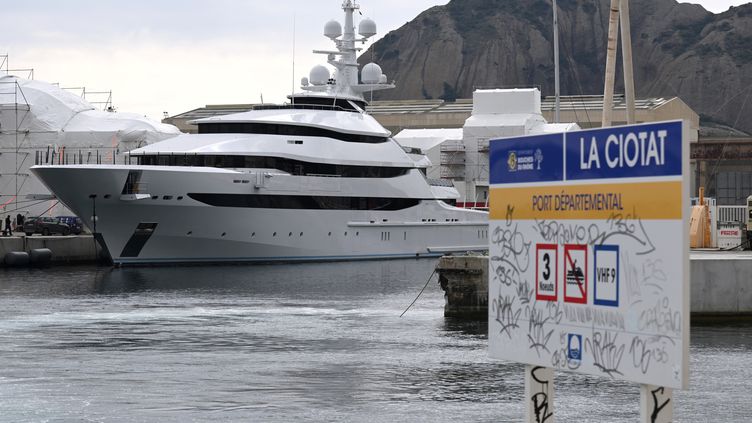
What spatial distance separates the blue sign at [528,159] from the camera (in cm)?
809

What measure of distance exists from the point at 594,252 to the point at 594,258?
4cm

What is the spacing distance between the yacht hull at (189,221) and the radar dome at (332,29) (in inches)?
513

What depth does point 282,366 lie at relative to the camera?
21.0 metres

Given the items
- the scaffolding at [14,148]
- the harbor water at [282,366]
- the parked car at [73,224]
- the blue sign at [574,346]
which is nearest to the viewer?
the blue sign at [574,346]

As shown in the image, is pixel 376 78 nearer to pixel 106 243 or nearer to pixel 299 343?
pixel 106 243

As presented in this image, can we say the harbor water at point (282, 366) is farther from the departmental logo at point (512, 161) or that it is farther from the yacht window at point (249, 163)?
the yacht window at point (249, 163)

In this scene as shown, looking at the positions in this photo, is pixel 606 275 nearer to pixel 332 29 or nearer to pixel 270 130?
pixel 270 130

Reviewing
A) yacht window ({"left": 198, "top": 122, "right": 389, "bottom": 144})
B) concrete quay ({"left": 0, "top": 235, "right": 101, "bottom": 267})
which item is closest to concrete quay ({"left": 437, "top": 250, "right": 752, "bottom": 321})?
yacht window ({"left": 198, "top": 122, "right": 389, "bottom": 144})

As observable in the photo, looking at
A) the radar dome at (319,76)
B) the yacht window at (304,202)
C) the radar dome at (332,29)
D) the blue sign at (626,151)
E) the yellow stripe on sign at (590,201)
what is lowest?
the yellow stripe on sign at (590,201)

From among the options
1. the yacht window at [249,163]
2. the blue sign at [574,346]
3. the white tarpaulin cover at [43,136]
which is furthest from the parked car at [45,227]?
the blue sign at [574,346]

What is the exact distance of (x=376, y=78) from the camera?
2773 inches

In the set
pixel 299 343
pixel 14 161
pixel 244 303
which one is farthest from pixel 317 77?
pixel 299 343

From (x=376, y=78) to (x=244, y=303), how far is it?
121ft

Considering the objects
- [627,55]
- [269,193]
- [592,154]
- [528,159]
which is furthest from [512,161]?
[269,193]
